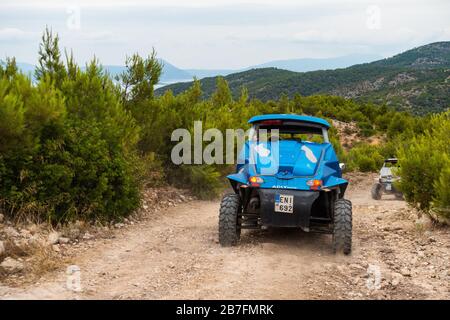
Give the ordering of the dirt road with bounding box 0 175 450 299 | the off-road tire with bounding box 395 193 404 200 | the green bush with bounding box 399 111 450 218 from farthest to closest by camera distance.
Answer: the off-road tire with bounding box 395 193 404 200 < the green bush with bounding box 399 111 450 218 < the dirt road with bounding box 0 175 450 299

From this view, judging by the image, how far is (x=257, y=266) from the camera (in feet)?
20.7

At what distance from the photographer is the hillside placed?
66.9 metres

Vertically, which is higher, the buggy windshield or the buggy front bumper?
the buggy windshield

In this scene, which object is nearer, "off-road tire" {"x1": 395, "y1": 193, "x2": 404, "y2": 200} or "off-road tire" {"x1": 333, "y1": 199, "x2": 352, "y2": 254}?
"off-road tire" {"x1": 333, "y1": 199, "x2": 352, "y2": 254}

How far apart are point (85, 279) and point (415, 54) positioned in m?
135

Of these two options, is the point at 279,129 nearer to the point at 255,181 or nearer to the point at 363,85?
the point at 255,181

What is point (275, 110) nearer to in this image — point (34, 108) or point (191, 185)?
point (191, 185)

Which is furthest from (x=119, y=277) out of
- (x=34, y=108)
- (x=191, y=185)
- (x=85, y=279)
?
(x=191, y=185)

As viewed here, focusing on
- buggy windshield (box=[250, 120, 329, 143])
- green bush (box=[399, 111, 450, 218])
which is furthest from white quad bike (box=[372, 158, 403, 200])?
buggy windshield (box=[250, 120, 329, 143])

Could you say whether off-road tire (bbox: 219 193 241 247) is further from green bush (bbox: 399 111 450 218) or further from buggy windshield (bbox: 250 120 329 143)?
green bush (bbox: 399 111 450 218)

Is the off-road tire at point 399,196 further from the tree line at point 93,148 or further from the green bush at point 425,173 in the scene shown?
the green bush at point 425,173

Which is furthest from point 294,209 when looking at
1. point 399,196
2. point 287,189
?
point 399,196
